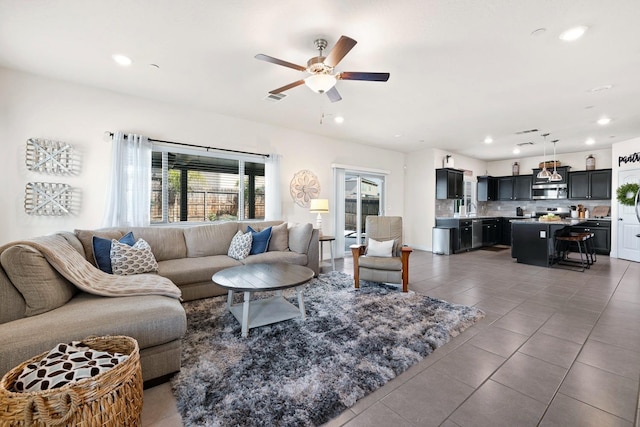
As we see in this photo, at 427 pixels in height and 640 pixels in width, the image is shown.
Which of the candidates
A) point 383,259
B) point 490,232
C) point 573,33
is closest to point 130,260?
point 383,259

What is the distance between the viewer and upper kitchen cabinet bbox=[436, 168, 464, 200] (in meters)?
7.04

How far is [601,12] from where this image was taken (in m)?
2.13

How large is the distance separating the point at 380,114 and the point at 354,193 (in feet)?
7.98

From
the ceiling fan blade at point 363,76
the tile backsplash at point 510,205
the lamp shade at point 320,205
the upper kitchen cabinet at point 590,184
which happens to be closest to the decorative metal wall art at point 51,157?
the lamp shade at point 320,205

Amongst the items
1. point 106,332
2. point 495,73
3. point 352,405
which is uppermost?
point 495,73

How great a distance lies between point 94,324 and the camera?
1.68m

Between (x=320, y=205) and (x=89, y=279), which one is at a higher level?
(x=320, y=205)

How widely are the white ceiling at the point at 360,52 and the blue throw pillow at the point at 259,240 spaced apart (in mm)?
1927

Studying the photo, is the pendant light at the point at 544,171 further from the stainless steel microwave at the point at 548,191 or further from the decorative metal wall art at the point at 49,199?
the decorative metal wall art at the point at 49,199

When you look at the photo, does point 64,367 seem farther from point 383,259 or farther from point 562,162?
point 562,162

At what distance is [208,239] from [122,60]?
2.33 metres

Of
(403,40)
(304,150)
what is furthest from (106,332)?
(304,150)

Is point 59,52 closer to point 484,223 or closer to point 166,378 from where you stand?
point 166,378

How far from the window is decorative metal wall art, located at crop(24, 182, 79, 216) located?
0.92 meters
